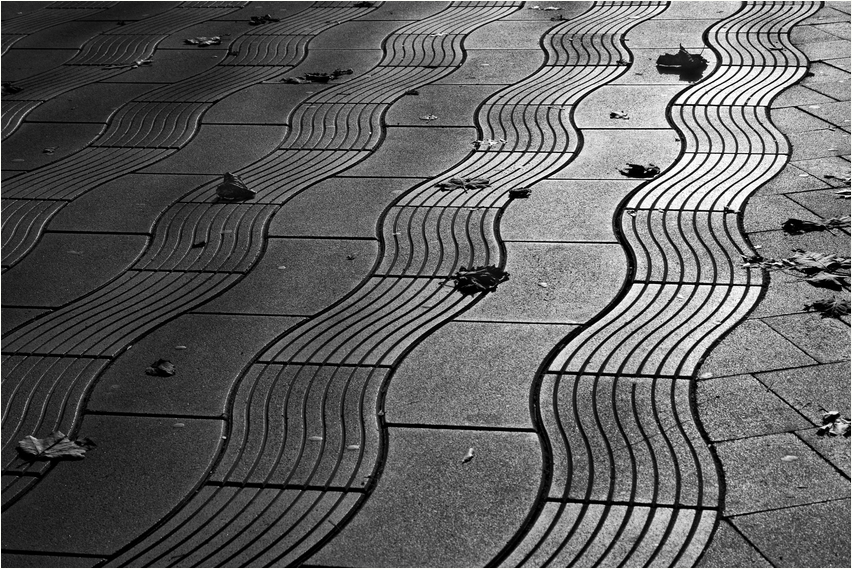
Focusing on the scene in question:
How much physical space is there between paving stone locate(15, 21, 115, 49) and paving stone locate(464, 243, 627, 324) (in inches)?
274

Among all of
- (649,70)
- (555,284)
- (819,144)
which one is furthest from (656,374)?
(649,70)

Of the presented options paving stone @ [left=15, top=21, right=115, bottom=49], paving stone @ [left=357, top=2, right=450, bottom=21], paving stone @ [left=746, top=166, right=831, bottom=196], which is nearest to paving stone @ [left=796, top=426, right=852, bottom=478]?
paving stone @ [left=746, top=166, right=831, bottom=196]

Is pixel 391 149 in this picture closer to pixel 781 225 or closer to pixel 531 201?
pixel 531 201

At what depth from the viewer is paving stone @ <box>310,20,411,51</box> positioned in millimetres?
9281

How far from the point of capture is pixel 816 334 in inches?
167

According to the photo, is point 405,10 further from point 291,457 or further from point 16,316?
point 291,457

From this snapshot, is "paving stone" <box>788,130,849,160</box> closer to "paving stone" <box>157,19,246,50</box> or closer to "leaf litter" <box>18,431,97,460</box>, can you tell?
"leaf litter" <box>18,431,97,460</box>

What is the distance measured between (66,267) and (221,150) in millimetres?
1901

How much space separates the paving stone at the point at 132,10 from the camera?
36.1 feet

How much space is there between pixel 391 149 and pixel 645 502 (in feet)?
13.2

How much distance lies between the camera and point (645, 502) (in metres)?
3.32

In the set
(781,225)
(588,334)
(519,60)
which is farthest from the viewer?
(519,60)

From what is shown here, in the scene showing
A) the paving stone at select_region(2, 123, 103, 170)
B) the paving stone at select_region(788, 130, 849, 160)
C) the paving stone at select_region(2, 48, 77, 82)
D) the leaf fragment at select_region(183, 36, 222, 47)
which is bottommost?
the paving stone at select_region(788, 130, 849, 160)

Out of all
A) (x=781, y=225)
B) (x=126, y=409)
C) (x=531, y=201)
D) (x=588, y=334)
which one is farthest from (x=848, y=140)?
(x=126, y=409)
